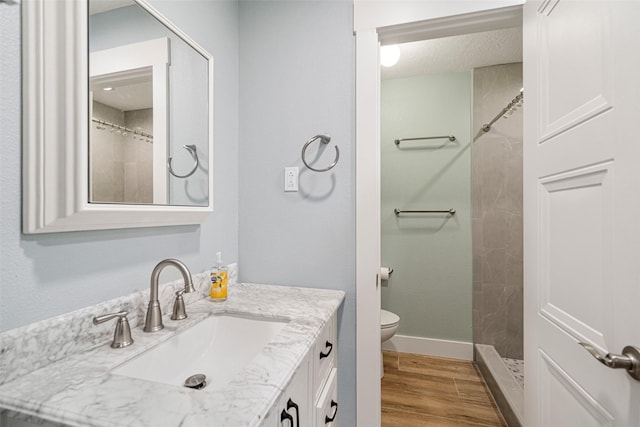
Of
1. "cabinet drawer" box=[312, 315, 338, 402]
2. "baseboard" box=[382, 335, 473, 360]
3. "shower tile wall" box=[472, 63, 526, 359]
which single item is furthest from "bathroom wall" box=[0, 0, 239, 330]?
"shower tile wall" box=[472, 63, 526, 359]

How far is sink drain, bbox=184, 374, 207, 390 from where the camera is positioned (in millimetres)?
784

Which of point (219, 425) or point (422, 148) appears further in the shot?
point (422, 148)

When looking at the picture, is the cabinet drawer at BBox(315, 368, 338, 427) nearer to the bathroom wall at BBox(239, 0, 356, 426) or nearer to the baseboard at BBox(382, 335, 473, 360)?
the bathroom wall at BBox(239, 0, 356, 426)

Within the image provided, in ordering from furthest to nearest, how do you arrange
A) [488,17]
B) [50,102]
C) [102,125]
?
[488,17]
[102,125]
[50,102]

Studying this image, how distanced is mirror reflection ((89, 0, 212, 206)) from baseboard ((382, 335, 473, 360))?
2171 millimetres

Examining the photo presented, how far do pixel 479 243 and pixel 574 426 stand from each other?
5.66 ft

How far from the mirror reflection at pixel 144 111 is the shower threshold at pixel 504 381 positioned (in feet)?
6.40

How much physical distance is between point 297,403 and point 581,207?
3.03 feet

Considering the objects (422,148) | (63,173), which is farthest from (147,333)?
(422,148)

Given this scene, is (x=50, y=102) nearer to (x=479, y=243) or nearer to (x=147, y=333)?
(x=147, y=333)

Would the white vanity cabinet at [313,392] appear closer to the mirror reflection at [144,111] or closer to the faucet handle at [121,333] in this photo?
the faucet handle at [121,333]

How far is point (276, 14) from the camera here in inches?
55.4

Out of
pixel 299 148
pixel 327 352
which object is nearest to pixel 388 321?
pixel 327 352

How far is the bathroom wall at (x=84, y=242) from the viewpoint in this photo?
2.02 feet
